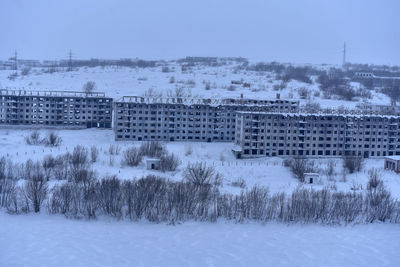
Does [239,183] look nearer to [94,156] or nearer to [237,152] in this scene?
[237,152]

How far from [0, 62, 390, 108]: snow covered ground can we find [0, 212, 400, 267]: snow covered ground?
1587 centimetres

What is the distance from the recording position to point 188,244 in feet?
22.9

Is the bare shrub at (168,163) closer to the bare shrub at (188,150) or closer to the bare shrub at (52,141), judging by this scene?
the bare shrub at (188,150)

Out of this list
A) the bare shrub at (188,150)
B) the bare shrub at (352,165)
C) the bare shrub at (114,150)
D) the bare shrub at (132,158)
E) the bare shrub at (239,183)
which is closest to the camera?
the bare shrub at (239,183)

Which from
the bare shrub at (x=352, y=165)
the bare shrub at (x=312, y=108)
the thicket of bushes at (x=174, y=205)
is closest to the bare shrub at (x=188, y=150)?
the bare shrub at (x=312, y=108)

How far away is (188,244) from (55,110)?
14450mm

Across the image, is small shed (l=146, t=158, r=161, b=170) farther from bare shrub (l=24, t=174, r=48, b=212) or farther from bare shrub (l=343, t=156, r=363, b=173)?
bare shrub (l=343, t=156, r=363, b=173)

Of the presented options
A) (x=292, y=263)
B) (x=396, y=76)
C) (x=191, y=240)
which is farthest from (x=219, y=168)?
(x=396, y=76)

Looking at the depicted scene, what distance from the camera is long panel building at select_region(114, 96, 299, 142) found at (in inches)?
690

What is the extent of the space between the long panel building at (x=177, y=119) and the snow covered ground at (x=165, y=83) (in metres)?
5.67

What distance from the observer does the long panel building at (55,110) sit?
19.7 metres

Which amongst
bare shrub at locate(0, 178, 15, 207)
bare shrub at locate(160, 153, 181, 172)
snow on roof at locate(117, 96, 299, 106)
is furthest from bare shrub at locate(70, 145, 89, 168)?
snow on roof at locate(117, 96, 299, 106)

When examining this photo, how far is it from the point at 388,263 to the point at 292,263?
48.8 inches

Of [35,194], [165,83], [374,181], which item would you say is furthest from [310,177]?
[165,83]
